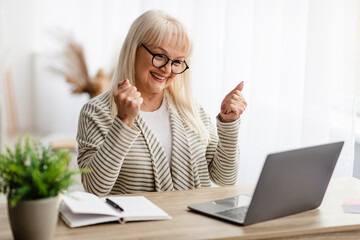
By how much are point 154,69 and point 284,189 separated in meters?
0.71

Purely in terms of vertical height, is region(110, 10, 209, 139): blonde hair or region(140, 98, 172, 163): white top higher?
region(110, 10, 209, 139): blonde hair

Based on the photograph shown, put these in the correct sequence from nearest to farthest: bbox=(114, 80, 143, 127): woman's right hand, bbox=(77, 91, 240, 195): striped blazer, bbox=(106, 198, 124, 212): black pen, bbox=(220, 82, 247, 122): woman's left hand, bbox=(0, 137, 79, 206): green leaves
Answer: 1. bbox=(0, 137, 79, 206): green leaves
2. bbox=(106, 198, 124, 212): black pen
3. bbox=(114, 80, 143, 127): woman's right hand
4. bbox=(77, 91, 240, 195): striped blazer
5. bbox=(220, 82, 247, 122): woman's left hand

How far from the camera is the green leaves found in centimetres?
115

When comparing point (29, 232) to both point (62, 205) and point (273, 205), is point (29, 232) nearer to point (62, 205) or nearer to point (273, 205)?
point (62, 205)

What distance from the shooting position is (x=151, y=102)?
205 centimetres

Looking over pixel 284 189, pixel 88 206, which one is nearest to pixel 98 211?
pixel 88 206

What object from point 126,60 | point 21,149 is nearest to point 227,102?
point 126,60

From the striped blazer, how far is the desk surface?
0.21 metres

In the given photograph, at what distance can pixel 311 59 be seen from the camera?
222 cm

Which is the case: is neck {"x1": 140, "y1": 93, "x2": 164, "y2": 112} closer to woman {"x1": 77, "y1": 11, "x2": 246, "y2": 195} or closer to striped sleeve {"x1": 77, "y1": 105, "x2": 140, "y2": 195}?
woman {"x1": 77, "y1": 11, "x2": 246, "y2": 195}

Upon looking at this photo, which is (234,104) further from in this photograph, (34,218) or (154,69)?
(34,218)

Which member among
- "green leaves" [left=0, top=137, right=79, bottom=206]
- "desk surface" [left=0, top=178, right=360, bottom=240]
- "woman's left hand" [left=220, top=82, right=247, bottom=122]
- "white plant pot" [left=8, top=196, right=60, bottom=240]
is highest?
"woman's left hand" [left=220, top=82, right=247, bottom=122]

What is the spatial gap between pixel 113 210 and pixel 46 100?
455cm

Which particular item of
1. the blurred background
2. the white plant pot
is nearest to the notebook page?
the white plant pot
